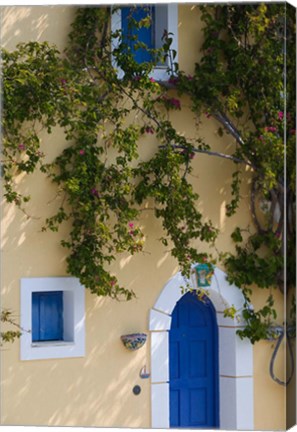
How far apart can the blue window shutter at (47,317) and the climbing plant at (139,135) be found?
7.5 inches

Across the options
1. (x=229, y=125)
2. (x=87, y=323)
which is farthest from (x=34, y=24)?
(x=87, y=323)

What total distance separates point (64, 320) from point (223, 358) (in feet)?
3.14

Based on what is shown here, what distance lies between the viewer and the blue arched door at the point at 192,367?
6.82m

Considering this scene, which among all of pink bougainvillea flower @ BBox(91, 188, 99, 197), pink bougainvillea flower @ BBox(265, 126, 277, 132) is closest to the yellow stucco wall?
pink bougainvillea flower @ BBox(91, 188, 99, 197)

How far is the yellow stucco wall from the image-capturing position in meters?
6.61

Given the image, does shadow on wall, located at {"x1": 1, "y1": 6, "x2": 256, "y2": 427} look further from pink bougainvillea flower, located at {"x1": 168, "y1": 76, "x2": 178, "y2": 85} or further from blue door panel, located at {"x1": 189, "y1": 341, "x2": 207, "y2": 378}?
pink bougainvillea flower, located at {"x1": 168, "y1": 76, "x2": 178, "y2": 85}

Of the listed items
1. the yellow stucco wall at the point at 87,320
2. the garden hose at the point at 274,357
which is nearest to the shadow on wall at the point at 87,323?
the yellow stucco wall at the point at 87,320

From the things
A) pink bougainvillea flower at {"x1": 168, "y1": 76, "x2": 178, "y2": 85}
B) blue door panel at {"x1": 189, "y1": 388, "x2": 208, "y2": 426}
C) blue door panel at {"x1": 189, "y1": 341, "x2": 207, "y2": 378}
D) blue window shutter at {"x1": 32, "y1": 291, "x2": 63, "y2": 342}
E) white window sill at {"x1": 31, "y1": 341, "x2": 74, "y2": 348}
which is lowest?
blue door panel at {"x1": 189, "y1": 388, "x2": 208, "y2": 426}

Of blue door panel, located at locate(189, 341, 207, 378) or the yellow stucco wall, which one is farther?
blue door panel, located at locate(189, 341, 207, 378)

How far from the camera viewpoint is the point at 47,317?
6664mm

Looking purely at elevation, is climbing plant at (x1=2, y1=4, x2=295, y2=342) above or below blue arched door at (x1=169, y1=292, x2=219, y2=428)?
above

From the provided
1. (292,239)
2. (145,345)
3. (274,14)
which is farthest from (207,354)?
(274,14)

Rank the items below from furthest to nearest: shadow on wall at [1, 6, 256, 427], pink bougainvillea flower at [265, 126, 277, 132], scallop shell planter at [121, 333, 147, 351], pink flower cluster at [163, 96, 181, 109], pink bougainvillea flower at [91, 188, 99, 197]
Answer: pink bougainvillea flower at [265, 126, 277, 132], pink flower cluster at [163, 96, 181, 109], pink bougainvillea flower at [91, 188, 99, 197], scallop shell planter at [121, 333, 147, 351], shadow on wall at [1, 6, 256, 427]

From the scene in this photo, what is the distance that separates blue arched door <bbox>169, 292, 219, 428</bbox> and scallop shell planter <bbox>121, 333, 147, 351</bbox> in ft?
0.60
